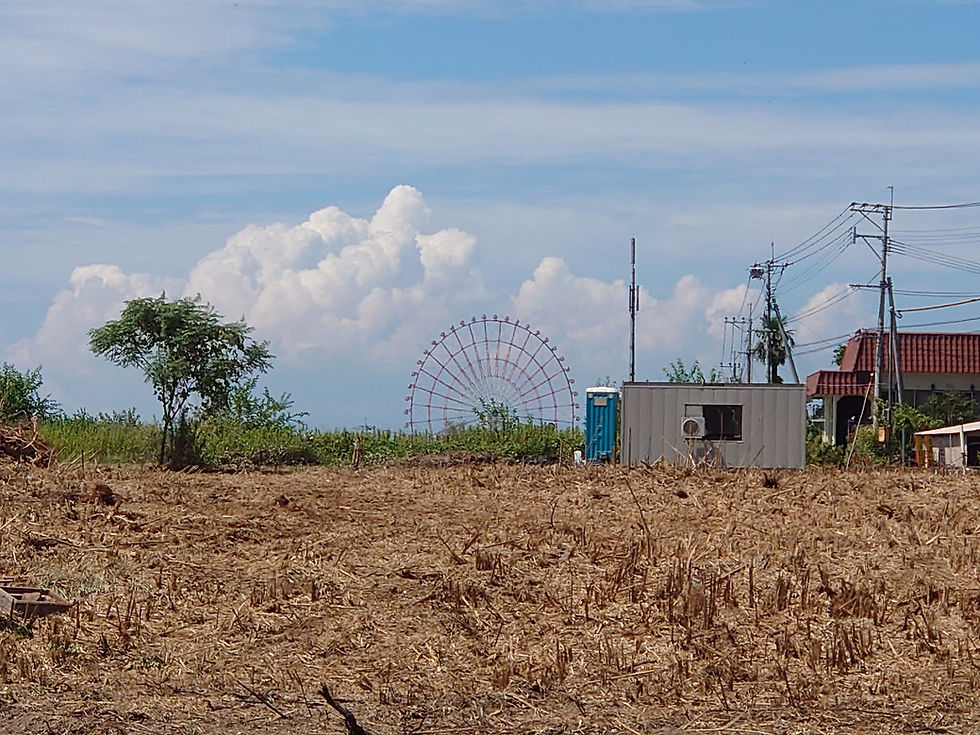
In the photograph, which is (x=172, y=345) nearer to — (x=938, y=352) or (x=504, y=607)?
(x=504, y=607)

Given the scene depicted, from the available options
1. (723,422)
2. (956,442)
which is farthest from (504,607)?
(956,442)

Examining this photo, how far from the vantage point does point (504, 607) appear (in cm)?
948

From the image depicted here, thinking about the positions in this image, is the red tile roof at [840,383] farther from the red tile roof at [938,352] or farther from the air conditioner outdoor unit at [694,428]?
the air conditioner outdoor unit at [694,428]

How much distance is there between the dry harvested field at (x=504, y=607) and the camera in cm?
689

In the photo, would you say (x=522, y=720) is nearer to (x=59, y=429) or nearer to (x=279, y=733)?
(x=279, y=733)

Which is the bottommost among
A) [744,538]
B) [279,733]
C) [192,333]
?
[279,733]

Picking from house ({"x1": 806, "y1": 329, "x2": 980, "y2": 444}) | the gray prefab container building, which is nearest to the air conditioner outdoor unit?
the gray prefab container building

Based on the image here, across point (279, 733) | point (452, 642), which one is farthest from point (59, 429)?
point (279, 733)

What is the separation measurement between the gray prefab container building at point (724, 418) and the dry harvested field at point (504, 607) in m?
7.88

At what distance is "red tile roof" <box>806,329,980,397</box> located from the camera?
5100 centimetres

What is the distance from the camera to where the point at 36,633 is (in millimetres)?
8453

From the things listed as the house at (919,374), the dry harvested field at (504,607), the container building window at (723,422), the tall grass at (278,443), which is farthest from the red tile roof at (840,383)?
the dry harvested field at (504,607)

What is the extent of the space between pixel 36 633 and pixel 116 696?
5.71 ft

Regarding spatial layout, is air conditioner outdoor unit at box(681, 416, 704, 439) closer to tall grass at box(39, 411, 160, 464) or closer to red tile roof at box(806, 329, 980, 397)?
tall grass at box(39, 411, 160, 464)
